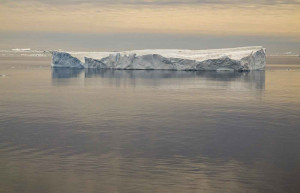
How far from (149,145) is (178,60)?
3702 centimetres

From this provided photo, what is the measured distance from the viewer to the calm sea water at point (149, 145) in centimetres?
871

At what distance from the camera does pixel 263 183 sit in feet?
28.7

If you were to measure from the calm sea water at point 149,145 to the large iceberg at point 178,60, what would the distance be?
A: 2460 cm

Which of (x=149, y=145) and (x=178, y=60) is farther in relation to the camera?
(x=178, y=60)

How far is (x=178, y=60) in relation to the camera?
4856cm

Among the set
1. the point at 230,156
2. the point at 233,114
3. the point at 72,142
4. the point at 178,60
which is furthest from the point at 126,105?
the point at 178,60

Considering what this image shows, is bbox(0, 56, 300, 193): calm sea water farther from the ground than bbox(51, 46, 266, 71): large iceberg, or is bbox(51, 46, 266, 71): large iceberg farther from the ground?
bbox(51, 46, 266, 71): large iceberg

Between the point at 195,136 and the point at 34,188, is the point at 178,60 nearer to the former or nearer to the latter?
the point at 195,136

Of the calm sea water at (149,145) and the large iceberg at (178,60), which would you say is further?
the large iceberg at (178,60)

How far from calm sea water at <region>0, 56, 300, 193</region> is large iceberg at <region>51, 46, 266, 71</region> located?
2460 centimetres

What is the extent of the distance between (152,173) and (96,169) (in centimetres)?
132

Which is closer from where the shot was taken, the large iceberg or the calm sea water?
the calm sea water

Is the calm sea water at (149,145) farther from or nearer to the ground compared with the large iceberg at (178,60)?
nearer to the ground

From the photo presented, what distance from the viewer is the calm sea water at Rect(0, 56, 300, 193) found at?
8.71m
